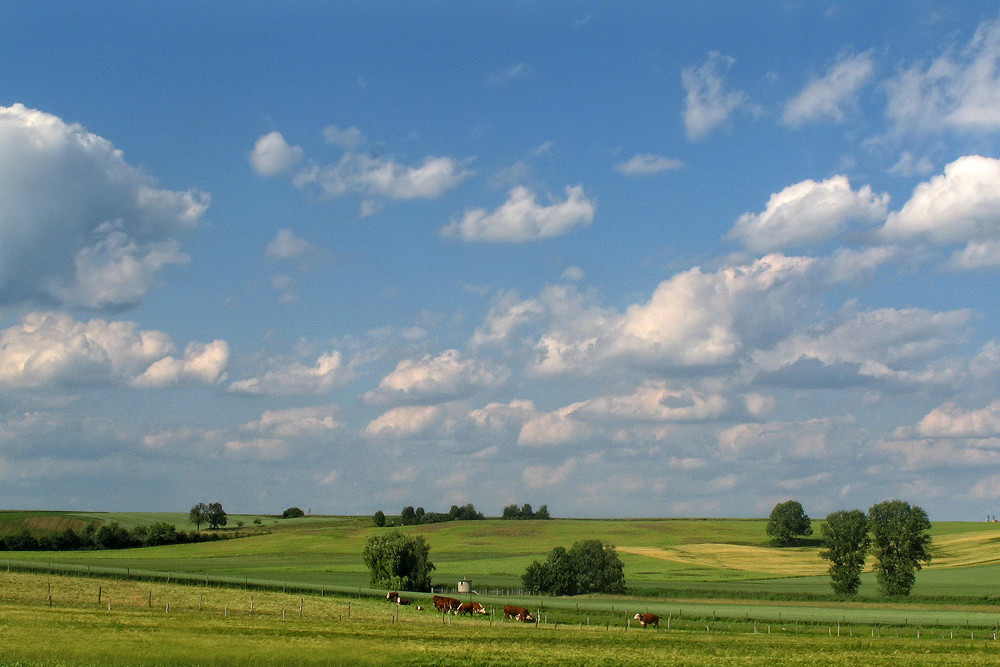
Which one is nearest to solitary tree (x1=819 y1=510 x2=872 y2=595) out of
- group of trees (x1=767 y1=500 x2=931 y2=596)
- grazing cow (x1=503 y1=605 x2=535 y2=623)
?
group of trees (x1=767 y1=500 x2=931 y2=596)

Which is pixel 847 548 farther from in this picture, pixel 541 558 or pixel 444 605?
pixel 444 605

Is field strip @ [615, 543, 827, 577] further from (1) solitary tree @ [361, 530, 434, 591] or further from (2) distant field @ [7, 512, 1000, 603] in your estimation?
(1) solitary tree @ [361, 530, 434, 591]

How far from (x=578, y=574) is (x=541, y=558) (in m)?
37.8

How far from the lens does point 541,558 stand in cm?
14375

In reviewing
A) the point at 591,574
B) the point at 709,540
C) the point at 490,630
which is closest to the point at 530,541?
the point at 709,540

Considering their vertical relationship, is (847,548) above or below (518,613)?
above

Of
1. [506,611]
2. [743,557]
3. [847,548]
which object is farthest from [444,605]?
[743,557]

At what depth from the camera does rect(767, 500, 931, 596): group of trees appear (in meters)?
107

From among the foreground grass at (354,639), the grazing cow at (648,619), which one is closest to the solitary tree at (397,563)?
the foreground grass at (354,639)

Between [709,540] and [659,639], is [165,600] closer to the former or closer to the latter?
[659,639]

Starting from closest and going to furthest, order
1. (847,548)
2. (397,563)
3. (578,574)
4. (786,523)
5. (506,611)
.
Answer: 1. (506,611)
2. (397,563)
3. (578,574)
4. (847,548)
5. (786,523)

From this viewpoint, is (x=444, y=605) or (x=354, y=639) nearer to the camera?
(x=354, y=639)

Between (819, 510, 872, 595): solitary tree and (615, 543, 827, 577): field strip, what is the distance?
16.4m

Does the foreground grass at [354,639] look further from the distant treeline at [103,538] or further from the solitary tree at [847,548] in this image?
the distant treeline at [103,538]
